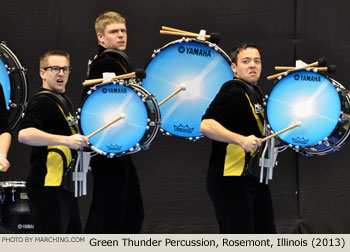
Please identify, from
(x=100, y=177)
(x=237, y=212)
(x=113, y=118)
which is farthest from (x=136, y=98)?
(x=237, y=212)

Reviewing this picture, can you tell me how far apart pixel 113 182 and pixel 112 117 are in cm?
38

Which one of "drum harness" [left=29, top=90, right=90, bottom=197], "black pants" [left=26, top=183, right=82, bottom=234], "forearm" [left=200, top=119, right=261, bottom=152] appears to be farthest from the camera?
"drum harness" [left=29, top=90, right=90, bottom=197]

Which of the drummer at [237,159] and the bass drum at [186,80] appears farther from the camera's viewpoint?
the bass drum at [186,80]

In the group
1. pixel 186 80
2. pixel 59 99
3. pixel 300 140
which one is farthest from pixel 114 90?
pixel 300 140

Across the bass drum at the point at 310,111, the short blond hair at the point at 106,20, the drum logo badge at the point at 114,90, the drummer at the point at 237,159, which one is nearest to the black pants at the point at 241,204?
the drummer at the point at 237,159

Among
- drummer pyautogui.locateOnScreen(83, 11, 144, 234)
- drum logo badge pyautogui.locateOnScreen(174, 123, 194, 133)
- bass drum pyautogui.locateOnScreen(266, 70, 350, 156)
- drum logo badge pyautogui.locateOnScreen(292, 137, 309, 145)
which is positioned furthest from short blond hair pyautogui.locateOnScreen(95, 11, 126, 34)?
drum logo badge pyautogui.locateOnScreen(292, 137, 309, 145)

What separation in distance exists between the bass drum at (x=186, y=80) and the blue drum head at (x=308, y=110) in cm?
55

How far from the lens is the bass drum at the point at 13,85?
5148 millimetres

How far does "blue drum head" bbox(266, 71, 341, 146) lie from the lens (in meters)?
4.42

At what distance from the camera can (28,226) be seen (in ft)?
17.4

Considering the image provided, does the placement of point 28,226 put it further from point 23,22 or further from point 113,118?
point 23,22

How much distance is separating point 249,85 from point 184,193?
163cm

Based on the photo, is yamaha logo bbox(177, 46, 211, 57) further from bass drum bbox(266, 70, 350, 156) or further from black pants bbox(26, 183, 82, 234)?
black pants bbox(26, 183, 82, 234)

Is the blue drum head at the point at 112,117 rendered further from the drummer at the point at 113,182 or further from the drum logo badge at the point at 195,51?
the drum logo badge at the point at 195,51
